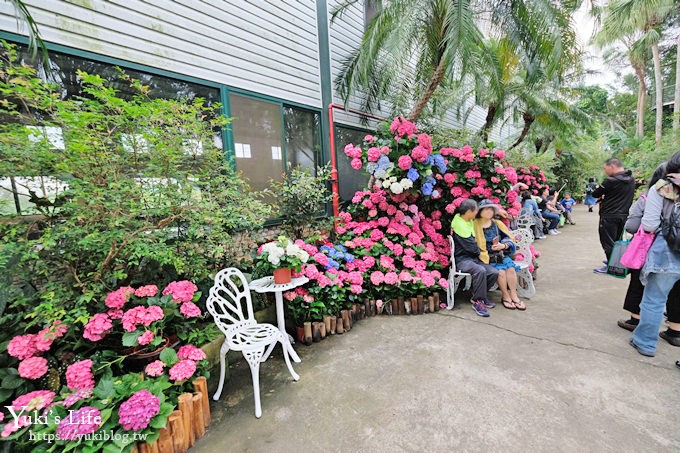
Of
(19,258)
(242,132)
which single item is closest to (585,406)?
(19,258)

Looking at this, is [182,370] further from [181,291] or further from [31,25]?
[31,25]

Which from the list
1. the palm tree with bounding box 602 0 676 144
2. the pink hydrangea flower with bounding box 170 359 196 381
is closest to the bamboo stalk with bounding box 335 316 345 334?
the pink hydrangea flower with bounding box 170 359 196 381

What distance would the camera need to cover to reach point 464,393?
2.22 m

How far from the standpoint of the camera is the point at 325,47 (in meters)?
5.54

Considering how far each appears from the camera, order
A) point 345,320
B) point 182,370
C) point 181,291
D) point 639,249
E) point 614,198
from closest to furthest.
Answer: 1. point 182,370
2. point 181,291
3. point 639,249
4. point 345,320
5. point 614,198

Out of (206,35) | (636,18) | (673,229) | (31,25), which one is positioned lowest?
(673,229)

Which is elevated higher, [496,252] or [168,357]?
[496,252]

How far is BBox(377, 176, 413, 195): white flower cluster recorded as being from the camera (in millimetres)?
3879

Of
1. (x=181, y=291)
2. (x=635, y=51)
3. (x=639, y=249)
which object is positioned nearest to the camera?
(x=181, y=291)

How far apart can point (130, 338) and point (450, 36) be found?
5.32 meters

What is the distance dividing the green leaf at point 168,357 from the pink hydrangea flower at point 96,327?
0.38 m

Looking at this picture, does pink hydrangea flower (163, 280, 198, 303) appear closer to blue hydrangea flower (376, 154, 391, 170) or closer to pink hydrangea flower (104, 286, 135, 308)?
pink hydrangea flower (104, 286, 135, 308)

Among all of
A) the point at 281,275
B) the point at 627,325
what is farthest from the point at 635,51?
the point at 281,275

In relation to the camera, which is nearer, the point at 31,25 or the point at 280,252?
the point at 31,25
